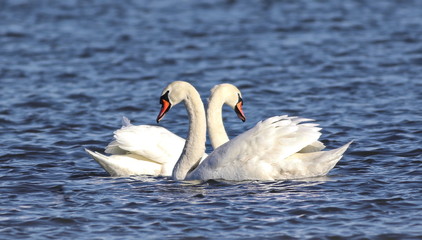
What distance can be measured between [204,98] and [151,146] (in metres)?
5.16

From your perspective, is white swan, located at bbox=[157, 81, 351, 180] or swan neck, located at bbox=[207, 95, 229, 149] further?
swan neck, located at bbox=[207, 95, 229, 149]

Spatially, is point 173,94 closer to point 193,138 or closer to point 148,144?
point 193,138

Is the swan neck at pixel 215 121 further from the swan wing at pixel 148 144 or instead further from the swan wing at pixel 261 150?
the swan wing at pixel 261 150

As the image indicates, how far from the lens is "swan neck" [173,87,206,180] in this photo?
1048 centimetres

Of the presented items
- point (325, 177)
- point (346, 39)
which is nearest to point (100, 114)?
point (325, 177)

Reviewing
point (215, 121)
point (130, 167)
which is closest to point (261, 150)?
point (215, 121)

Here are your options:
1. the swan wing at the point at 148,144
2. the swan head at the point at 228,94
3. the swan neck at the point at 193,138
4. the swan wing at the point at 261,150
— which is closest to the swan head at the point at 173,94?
the swan neck at the point at 193,138

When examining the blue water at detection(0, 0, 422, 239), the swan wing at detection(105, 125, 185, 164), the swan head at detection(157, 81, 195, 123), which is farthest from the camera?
the swan wing at detection(105, 125, 185, 164)

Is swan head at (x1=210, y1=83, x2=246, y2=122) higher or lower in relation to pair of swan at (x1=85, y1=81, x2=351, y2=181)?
higher

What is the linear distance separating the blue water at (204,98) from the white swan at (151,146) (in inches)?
8.6

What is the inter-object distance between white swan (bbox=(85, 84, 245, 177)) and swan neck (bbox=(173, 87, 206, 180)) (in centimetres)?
45

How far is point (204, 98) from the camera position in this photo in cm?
1595

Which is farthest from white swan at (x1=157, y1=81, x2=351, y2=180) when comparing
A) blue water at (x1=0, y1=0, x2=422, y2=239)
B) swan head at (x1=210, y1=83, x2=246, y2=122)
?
swan head at (x1=210, y1=83, x2=246, y2=122)

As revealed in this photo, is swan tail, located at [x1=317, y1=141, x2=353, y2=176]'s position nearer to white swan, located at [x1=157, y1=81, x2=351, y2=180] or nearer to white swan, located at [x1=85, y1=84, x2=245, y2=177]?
white swan, located at [x1=157, y1=81, x2=351, y2=180]
